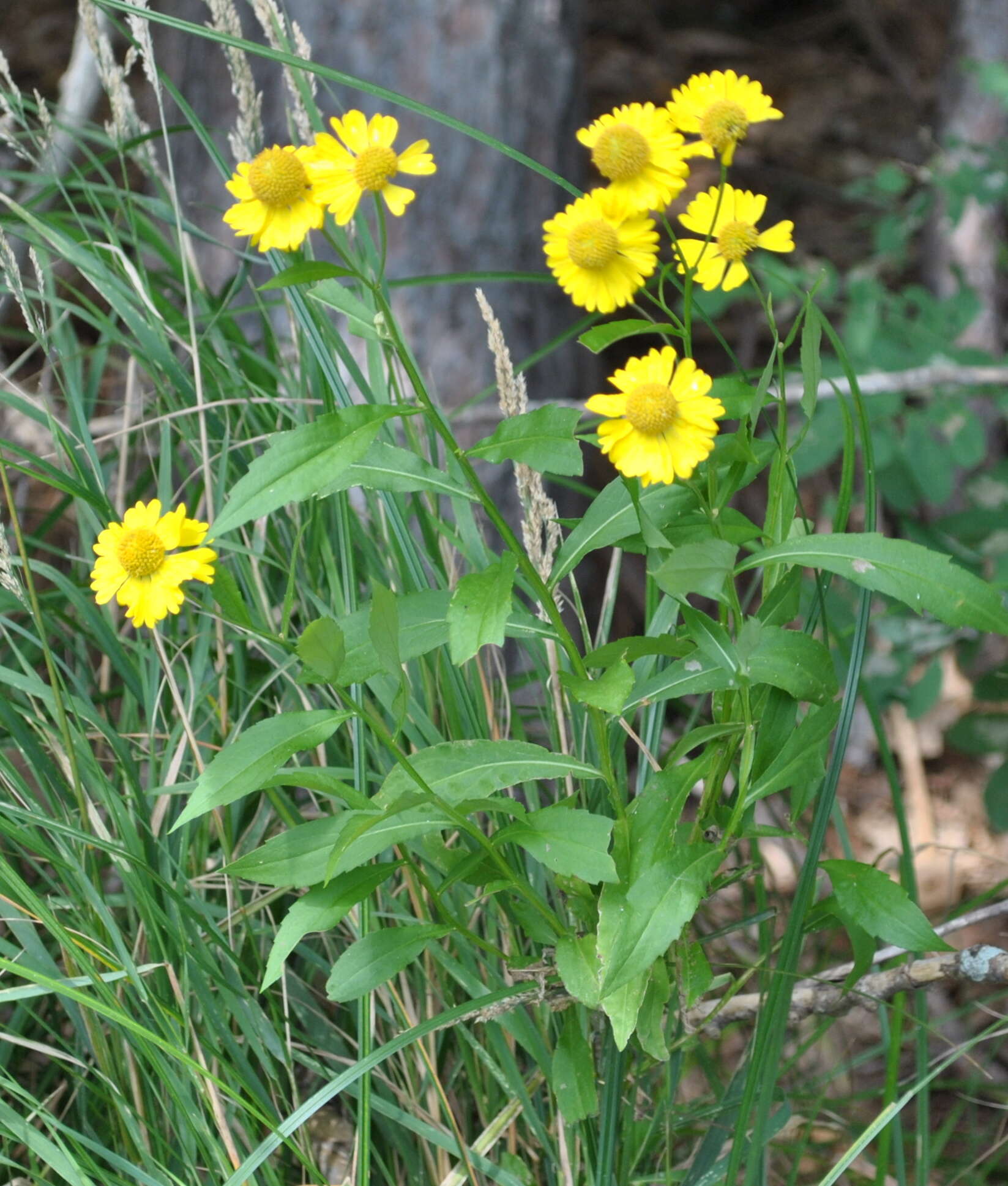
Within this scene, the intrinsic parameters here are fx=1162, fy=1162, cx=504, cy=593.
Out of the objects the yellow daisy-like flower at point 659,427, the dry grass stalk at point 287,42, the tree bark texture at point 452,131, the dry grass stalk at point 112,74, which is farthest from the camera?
the tree bark texture at point 452,131

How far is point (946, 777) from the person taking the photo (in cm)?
250

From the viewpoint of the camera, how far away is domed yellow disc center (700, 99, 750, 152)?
69 centimetres

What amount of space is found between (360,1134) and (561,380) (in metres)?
1.52

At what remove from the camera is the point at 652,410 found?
62cm

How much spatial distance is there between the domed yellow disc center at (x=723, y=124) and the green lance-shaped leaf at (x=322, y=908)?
0.51m

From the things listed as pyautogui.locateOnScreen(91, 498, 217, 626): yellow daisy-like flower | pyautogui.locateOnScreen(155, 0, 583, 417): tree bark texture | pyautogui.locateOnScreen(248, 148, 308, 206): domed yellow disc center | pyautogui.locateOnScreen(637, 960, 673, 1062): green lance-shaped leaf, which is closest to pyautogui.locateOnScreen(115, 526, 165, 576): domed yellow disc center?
pyautogui.locateOnScreen(91, 498, 217, 626): yellow daisy-like flower

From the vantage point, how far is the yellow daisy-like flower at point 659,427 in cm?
62

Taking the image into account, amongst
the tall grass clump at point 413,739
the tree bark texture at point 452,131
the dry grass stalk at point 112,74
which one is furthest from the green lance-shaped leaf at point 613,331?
the tree bark texture at point 452,131

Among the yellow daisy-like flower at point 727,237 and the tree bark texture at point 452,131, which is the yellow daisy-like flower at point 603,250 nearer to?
the yellow daisy-like flower at point 727,237

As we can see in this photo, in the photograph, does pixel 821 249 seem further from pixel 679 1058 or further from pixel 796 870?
pixel 679 1058

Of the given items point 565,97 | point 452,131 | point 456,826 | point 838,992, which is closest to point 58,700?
point 456,826

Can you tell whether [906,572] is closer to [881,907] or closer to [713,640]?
[713,640]

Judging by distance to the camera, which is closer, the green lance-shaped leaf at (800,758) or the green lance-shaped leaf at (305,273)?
the green lance-shaped leaf at (305,273)

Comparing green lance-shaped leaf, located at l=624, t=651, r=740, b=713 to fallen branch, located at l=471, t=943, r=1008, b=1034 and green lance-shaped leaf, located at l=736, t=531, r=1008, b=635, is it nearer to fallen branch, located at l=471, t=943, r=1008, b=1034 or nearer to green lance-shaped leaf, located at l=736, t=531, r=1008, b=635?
green lance-shaped leaf, located at l=736, t=531, r=1008, b=635
